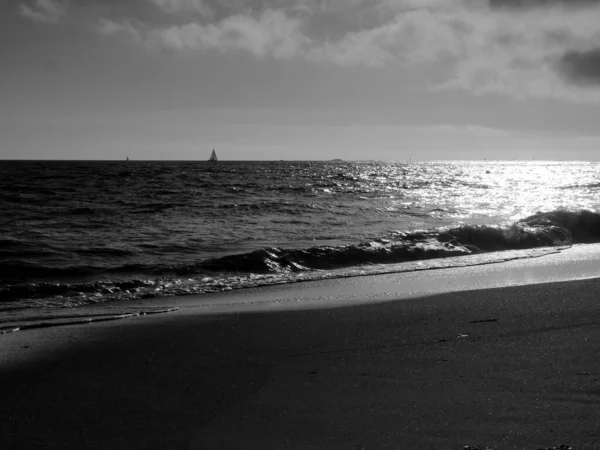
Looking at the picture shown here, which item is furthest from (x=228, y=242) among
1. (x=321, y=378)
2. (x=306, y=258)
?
(x=321, y=378)

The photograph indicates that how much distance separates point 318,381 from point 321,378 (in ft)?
0.24

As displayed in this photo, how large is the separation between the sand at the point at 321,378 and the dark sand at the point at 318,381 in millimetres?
14

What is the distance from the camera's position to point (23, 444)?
382cm

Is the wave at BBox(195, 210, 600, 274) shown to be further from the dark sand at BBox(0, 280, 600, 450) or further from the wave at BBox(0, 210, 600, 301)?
the dark sand at BBox(0, 280, 600, 450)

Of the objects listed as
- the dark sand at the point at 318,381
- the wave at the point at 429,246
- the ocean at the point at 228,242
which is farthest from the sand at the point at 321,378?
the wave at the point at 429,246

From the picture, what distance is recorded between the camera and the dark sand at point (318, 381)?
147 inches

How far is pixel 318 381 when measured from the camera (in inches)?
186

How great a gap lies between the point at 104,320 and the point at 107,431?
3965mm

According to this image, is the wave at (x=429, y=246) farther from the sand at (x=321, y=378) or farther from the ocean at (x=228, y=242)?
the sand at (x=321, y=378)

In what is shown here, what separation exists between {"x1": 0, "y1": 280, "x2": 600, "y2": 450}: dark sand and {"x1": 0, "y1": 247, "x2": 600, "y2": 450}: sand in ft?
0.05

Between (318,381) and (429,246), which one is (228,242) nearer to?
(429,246)

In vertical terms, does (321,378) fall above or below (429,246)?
above

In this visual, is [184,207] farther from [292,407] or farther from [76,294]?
[292,407]

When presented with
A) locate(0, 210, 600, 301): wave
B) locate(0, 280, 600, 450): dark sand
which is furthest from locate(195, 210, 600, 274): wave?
locate(0, 280, 600, 450): dark sand
